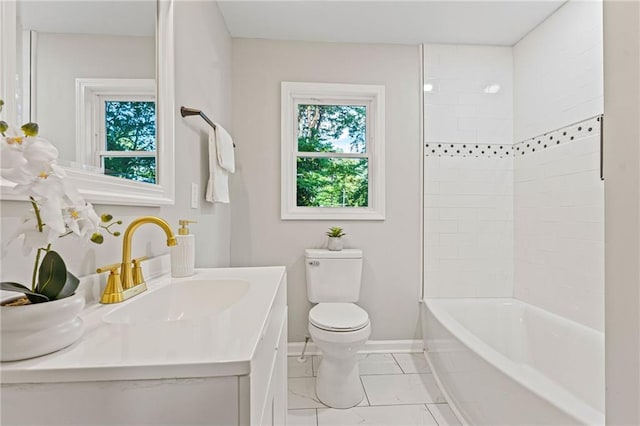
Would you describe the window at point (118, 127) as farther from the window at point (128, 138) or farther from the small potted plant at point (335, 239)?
the small potted plant at point (335, 239)

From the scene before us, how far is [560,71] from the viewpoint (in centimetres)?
200

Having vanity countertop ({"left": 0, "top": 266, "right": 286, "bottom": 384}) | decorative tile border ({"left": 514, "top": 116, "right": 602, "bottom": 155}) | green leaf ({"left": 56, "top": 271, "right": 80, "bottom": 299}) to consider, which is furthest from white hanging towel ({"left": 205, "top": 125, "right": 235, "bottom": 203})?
decorative tile border ({"left": 514, "top": 116, "right": 602, "bottom": 155})

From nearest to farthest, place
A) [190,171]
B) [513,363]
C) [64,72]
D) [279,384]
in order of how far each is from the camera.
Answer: [64,72] < [279,384] < [513,363] < [190,171]

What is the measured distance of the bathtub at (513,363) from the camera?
119 cm

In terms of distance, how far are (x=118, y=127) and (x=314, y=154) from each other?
1648 mm

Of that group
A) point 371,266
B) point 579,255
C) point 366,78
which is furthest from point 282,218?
point 579,255

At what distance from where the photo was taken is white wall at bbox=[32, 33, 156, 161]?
690 mm

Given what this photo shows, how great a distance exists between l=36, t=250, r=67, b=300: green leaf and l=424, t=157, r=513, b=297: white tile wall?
2.28 m

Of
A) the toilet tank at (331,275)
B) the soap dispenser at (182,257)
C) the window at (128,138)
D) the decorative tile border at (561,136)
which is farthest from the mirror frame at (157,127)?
the decorative tile border at (561,136)

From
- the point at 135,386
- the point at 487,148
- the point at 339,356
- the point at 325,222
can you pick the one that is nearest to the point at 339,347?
the point at 339,356

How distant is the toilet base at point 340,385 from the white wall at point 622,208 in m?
1.39

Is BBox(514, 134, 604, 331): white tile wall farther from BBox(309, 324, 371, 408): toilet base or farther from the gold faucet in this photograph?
the gold faucet

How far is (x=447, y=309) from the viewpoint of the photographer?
7.43ft

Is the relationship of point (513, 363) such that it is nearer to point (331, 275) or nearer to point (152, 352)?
point (331, 275)
